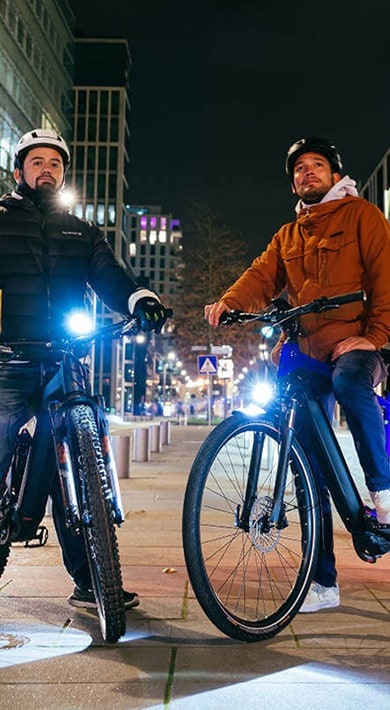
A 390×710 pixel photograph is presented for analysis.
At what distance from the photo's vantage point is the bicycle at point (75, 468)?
2986mm

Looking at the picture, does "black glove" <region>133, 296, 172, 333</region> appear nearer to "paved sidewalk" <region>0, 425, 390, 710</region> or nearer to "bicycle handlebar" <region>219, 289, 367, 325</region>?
"bicycle handlebar" <region>219, 289, 367, 325</region>

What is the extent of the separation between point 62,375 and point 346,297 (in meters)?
1.32

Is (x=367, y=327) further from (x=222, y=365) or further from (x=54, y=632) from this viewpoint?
(x=222, y=365)

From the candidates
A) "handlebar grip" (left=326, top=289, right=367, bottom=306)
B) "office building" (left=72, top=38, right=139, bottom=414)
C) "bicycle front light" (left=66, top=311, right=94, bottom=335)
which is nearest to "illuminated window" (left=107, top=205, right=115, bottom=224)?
"office building" (left=72, top=38, right=139, bottom=414)

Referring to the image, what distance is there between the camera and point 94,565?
3033 mm

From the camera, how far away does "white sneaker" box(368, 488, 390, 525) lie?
11.5ft

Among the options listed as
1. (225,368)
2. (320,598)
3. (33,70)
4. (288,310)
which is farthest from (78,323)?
(33,70)

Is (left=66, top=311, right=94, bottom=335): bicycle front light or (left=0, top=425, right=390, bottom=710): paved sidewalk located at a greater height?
(left=66, top=311, right=94, bottom=335): bicycle front light

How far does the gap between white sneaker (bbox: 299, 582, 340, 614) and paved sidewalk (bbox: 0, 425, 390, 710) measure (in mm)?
59

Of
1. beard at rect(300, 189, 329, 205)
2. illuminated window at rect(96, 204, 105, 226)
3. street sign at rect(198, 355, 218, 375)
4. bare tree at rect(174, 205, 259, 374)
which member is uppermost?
illuminated window at rect(96, 204, 105, 226)

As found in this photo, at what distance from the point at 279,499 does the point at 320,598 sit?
2.28 feet

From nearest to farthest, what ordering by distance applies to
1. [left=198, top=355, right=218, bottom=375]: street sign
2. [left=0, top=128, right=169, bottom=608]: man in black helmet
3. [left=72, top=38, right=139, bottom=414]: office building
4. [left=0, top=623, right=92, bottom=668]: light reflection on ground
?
[left=0, top=623, right=92, bottom=668]: light reflection on ground → [left=0, top=128, right=169, bottom=608]: man in black helmet → [left=198, top=355, right=218, bottom=375]: street sign → [left=72, top=38, right=139, bottom=414]: office building

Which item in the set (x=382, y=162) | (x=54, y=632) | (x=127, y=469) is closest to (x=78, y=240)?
(x=54, y=632)

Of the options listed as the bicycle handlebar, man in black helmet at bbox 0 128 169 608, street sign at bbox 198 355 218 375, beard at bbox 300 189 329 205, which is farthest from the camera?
street sign at bbox 198 355 218 375
